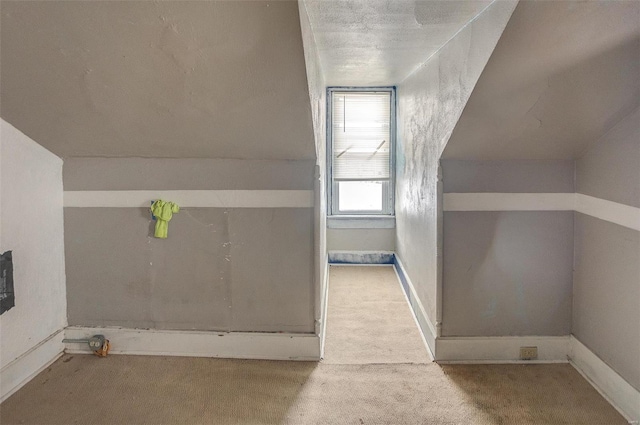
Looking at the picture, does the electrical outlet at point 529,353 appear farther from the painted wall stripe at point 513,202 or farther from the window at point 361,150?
the window at point 361,150

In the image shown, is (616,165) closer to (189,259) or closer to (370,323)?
(370,323)

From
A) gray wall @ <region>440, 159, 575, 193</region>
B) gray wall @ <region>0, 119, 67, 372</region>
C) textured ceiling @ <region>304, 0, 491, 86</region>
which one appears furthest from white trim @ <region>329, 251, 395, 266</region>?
gray wall @ <region>0, 119, 67, 372</region>

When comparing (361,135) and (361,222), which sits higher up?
(361,135)

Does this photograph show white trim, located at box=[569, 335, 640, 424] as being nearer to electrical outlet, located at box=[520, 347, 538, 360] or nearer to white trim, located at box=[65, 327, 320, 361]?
electrical outlet, located at box=[520, 347, 538, 360]

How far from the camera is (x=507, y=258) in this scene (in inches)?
107

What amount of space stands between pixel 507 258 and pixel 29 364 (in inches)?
108

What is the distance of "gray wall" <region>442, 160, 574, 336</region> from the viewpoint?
2.69 m

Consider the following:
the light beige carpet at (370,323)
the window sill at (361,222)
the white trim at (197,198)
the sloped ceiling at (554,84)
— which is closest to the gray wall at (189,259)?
the white trim at (197,198)

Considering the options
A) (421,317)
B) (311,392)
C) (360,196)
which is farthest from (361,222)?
(311,392)

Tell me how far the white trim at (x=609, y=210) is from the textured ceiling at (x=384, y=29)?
116 centimetres

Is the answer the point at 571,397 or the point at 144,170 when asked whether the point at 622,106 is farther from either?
the point at 144,170

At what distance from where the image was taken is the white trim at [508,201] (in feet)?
8.83

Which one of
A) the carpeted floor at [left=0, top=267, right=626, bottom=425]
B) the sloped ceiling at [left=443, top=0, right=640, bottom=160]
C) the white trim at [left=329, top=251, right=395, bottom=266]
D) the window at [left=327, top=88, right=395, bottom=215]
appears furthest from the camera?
the white trim at [left=329, top=251, right=395, bottom=266]

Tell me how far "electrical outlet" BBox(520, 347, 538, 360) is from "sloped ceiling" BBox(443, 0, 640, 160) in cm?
112
